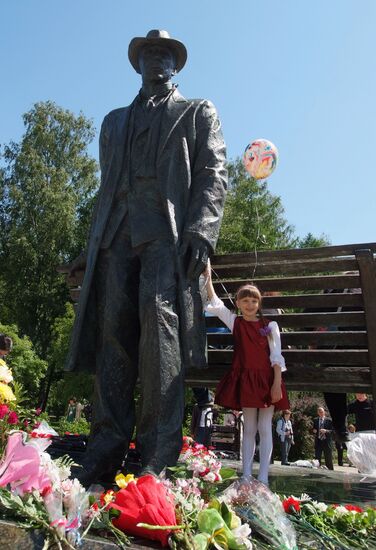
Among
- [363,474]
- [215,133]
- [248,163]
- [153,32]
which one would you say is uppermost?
[248,163]

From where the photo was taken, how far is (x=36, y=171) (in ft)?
103

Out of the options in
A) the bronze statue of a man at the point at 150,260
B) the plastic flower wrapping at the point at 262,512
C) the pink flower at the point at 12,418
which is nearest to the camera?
the plastic flower wrapping at the point at 262,512

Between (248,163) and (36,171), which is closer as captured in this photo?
(248,163)

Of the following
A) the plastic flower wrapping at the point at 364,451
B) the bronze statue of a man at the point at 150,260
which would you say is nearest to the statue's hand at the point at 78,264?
the bronze statue of a man at the point at 150,260

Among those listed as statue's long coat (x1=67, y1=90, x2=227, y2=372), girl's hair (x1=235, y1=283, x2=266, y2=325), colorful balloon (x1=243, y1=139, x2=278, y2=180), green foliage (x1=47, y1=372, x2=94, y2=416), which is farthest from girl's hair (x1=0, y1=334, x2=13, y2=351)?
green foliage (x1=47, y1=372, x2=94, y2=416)

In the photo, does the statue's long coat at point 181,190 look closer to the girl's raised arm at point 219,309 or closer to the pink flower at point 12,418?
the girl's raised arm at point 219,309

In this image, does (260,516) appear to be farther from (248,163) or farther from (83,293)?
(248,163)

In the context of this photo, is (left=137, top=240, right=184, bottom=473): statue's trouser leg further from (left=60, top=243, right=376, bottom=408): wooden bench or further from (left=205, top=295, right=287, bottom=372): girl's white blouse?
(left=60, top=243, right=376, bottom=408): wooden bench

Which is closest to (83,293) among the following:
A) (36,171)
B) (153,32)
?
(153,32)

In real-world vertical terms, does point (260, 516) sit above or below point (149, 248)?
below

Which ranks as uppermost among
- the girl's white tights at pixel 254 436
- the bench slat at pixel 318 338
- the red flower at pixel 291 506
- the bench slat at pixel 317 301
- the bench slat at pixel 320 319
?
the bench slat at pixel 317 301

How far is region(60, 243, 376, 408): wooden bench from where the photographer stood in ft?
14.2

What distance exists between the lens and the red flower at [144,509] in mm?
2113

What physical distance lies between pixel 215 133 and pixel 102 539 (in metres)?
3.03
